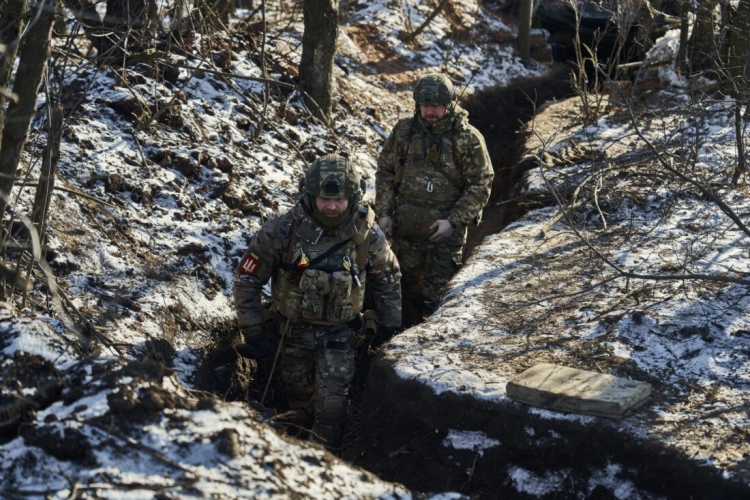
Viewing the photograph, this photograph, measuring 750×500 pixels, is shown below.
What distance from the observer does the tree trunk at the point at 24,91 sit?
4.83 metres

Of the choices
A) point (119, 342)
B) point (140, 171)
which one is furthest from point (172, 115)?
point (119, 342)

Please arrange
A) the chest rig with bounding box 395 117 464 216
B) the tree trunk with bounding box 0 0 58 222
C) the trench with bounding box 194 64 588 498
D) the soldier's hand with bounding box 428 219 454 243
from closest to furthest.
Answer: the tree trunk with bounding box 0 0 58 222 → the trench with bounding box 194 64 588 498 → the soldier's hand with bounding box 428 219 454 243 → the chest rig with bounding box 395 117 464 216

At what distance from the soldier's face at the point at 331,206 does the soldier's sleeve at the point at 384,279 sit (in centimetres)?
38

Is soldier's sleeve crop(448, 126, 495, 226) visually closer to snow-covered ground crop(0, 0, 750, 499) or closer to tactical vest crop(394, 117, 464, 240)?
tactical vest crop(394, 117, 464, 240)

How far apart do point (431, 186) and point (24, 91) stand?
3965 mm

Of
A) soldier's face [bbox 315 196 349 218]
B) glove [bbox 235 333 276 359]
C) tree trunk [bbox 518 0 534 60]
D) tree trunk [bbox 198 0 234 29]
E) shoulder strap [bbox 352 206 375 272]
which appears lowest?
glove [bbox 235 333 276 359]

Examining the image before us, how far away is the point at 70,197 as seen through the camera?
22.8 ft

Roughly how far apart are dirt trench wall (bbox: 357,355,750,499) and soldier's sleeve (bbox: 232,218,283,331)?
40.7 inches

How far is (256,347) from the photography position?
20.3 feet

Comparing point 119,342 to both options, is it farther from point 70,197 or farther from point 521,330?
point 521,330

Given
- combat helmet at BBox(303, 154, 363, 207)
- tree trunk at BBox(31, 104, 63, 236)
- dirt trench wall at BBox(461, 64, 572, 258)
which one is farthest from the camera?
dirt trench wall at BBox(461, 64, 572, 258)

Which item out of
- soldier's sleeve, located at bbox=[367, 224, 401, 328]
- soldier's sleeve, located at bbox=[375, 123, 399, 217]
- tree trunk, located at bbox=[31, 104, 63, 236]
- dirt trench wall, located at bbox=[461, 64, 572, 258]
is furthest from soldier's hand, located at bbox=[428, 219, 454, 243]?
tree trunk, located at bbox=[31, 104, 63, 236]

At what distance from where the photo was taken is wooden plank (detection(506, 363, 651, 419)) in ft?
16.9

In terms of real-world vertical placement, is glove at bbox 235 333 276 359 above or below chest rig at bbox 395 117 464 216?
below
